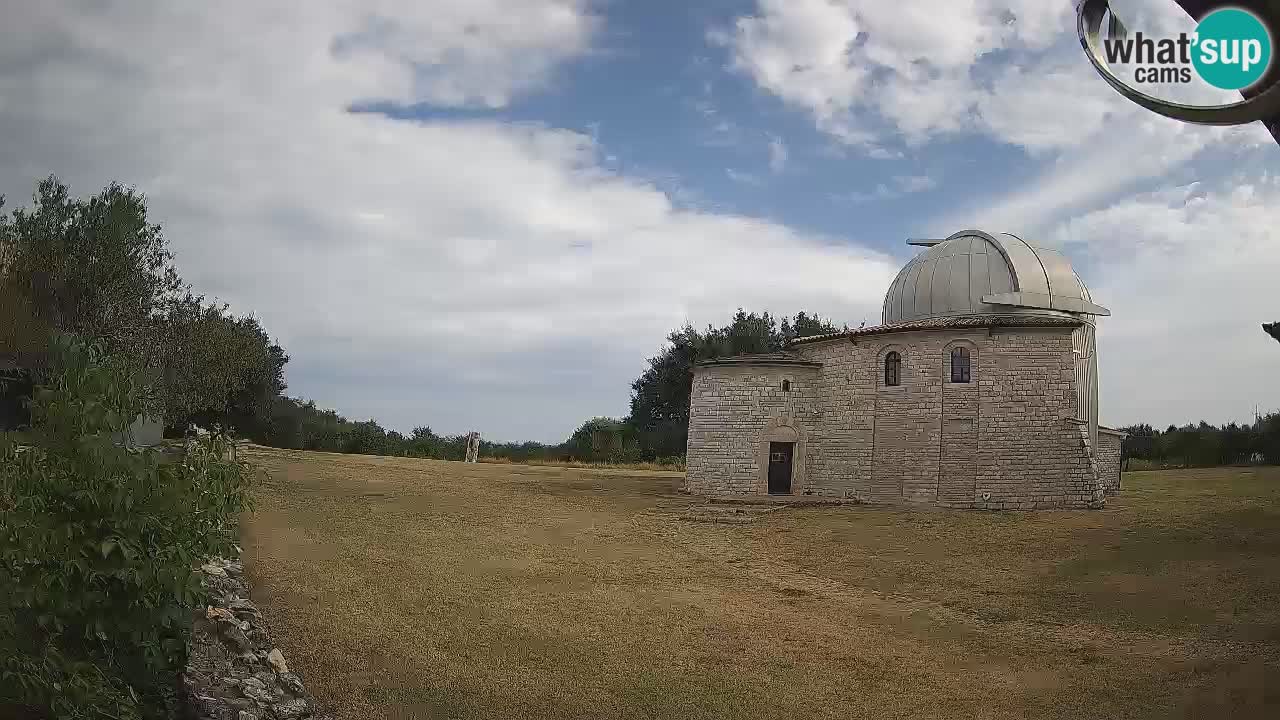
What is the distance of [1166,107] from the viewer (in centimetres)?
243

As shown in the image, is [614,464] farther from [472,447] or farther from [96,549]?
[96,549]

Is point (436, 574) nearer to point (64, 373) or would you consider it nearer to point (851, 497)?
point (64, 373)

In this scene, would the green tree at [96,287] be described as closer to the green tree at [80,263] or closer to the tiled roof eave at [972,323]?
the green tree at [80,263]

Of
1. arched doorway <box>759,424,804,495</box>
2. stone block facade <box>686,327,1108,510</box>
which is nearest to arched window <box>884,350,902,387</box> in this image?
stone block facade <box>686,327,1108,510</box>

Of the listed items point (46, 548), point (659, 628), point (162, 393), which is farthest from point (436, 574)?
point (162, 393)

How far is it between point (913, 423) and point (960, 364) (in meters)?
1.93

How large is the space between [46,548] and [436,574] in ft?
22.2

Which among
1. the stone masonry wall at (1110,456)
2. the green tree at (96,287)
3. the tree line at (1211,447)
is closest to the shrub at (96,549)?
the green tree at (96,287)

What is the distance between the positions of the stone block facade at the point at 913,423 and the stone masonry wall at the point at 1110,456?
4915 millimetres

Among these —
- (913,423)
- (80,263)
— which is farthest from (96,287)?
(913,423)

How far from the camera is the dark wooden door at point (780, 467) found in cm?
2333

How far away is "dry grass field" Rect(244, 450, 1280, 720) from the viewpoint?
837 centimetres

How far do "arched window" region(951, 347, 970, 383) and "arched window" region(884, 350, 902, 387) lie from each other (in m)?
1.38

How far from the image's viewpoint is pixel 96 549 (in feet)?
21.2
